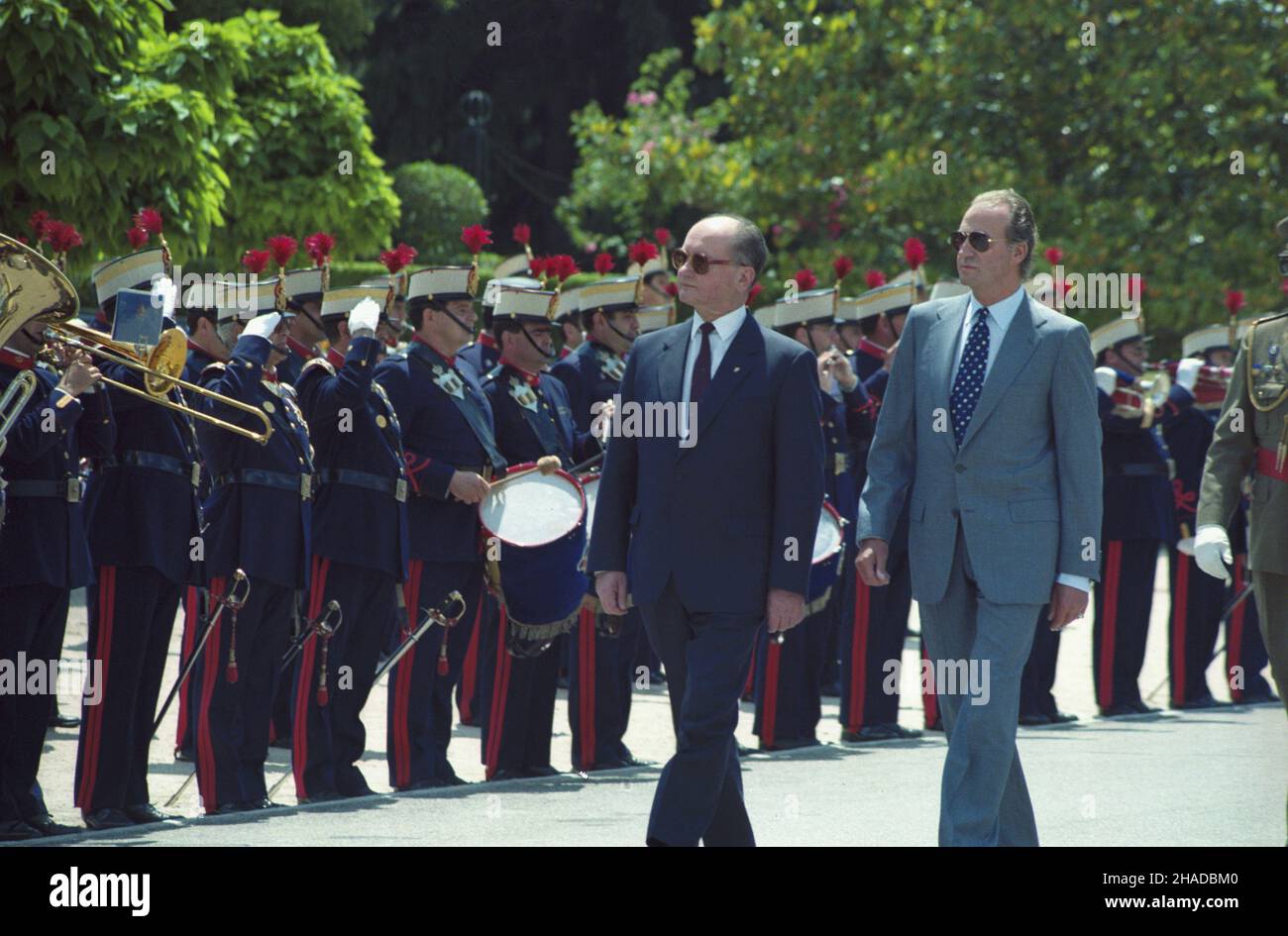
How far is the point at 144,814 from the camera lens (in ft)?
28.5

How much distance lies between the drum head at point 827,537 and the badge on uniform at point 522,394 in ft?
4.71

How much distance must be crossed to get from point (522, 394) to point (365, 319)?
127 cm

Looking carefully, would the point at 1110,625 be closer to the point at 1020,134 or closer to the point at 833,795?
the point at 833,795

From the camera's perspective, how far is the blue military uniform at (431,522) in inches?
392

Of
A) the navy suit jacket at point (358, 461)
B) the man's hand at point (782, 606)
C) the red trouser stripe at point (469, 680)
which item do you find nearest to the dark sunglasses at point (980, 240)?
the man's hand at point (782, 606)

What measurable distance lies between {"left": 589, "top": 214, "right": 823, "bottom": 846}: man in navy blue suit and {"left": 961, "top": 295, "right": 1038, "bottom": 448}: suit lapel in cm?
49

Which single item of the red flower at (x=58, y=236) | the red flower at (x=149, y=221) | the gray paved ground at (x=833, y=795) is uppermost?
the red flower at (x=149, y=221)

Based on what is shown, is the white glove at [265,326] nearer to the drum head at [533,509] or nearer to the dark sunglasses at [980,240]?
the drum head at [533,509]

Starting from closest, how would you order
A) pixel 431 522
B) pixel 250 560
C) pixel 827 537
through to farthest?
pixel 250 560 → pixel 431 522 → pixel 827 537

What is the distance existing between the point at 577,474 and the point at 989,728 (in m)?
4.07

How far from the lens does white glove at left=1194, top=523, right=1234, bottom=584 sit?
286 inches

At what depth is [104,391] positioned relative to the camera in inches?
336

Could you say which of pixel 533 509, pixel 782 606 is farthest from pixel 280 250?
pixel 782 606
